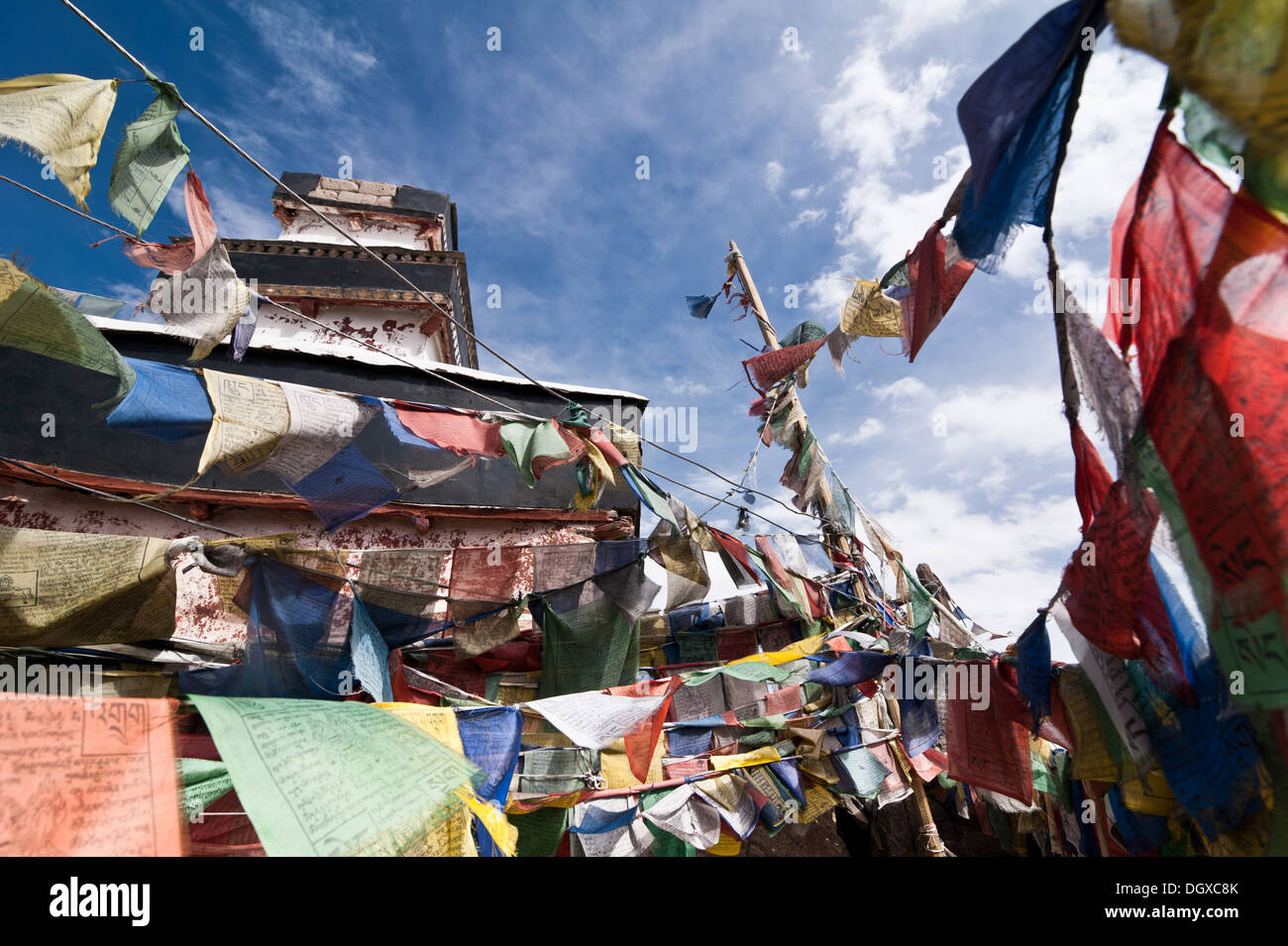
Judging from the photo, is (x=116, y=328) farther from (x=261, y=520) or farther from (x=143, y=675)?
(x=143, y=675)

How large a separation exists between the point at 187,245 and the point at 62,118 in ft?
3.24

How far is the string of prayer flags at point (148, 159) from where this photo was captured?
2.87 m

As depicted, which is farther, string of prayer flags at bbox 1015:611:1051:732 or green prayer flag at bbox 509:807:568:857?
green prayer flag at bbox 509:807:568:857

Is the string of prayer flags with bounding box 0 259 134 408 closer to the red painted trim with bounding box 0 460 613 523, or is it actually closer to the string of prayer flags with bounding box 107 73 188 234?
the string of prayer flags with bounding box 107 73 188 234

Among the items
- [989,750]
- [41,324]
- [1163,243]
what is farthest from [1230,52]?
[41,324]

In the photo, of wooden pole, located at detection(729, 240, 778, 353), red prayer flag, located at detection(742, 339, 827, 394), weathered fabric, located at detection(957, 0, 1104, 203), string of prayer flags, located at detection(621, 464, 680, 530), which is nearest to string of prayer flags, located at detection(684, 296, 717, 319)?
wooden pole, located at detection(729, 240, 778, 353)

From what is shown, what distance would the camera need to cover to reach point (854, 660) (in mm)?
4645

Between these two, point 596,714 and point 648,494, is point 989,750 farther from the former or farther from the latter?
point 648,494

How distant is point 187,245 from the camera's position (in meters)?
3.49

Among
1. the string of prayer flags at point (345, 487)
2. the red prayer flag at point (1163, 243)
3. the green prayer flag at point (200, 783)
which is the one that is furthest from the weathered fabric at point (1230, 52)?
the string of prayer flags at point (345, 487)

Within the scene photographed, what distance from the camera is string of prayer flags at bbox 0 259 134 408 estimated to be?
276 cm

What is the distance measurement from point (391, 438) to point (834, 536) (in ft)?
20.5

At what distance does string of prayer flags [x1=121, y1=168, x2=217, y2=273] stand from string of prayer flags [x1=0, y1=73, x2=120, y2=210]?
528 millimetres

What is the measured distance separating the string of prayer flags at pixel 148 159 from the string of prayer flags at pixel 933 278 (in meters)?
3.51
